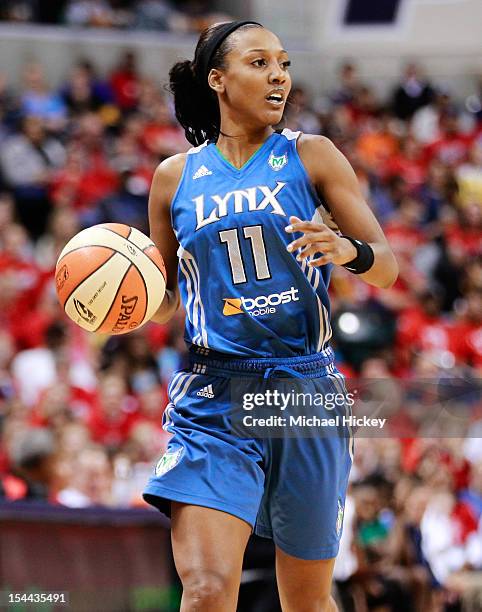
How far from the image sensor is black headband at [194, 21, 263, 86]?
14.5 feet

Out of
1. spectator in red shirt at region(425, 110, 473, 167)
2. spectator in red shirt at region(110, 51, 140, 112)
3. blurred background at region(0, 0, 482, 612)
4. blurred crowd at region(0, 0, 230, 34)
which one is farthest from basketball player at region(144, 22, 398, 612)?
blurred crowd at region(0, 0, 230, 34)

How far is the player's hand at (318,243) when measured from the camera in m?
3.82

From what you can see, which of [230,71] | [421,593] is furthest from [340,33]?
[230,71]

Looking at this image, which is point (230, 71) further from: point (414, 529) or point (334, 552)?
point (414, 529)

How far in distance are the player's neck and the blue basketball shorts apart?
2.59 ft

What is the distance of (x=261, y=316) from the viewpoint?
417cm

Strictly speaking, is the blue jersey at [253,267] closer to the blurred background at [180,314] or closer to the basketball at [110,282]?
the basketball at [110,282]

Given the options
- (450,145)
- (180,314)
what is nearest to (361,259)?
(180,314)

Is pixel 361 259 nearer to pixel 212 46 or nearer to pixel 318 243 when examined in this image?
pixel 318 243

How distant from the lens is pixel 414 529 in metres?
7.40

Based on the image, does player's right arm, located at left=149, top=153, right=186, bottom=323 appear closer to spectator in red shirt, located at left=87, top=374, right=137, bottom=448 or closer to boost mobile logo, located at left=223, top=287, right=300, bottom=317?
boost mobile logo, located at left=223, top=287, right=300, bottom=317

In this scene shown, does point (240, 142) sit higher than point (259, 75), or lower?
lower

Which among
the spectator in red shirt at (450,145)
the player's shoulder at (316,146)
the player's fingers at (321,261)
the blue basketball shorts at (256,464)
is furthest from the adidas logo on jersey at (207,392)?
the spectator in red shirt at (450,145)

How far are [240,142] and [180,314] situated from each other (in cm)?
577
